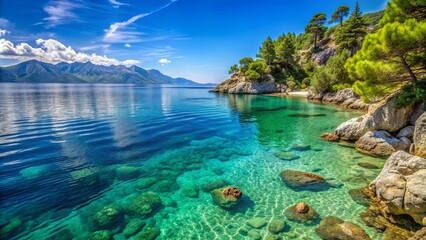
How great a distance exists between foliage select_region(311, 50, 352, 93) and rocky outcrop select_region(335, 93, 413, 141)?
3836 cm

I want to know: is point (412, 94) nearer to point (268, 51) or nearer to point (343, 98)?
point (343, 98)

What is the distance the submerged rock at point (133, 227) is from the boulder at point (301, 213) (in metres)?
6.27

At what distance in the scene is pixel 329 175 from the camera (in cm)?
1307

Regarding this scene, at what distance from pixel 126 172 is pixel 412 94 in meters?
20.5

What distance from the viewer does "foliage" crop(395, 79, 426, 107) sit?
14312 mm

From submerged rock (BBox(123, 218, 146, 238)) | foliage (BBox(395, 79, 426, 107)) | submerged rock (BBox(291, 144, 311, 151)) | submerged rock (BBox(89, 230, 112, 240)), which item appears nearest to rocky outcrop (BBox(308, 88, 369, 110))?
foliage (BBox(395, 79, 426, 107))

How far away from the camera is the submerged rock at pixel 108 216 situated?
346 inches

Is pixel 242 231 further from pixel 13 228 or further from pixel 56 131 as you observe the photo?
pixel 56 131

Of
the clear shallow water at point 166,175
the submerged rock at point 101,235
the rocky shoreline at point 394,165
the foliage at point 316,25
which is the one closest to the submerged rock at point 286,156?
the clear shallow water at point 166,175

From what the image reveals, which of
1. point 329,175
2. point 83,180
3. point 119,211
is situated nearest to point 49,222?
point 119,211

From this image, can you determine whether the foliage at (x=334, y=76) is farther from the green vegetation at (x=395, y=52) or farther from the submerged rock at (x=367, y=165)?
the submerged rock at (x=367, y=165)

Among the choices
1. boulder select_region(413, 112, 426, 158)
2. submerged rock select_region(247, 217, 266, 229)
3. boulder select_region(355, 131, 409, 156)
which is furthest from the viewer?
boulder select_region(355, 131, 409, 156)

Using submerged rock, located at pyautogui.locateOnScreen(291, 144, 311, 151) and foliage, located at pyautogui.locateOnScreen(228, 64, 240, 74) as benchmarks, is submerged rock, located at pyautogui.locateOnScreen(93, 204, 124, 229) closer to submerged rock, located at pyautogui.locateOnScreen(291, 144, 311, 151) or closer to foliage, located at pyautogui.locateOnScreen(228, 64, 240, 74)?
submerged rock, located at pyautogui.locateOnScreen(291, 144, 311, 151)

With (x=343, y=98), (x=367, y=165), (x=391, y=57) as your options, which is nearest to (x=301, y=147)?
(x=367, y=165)
